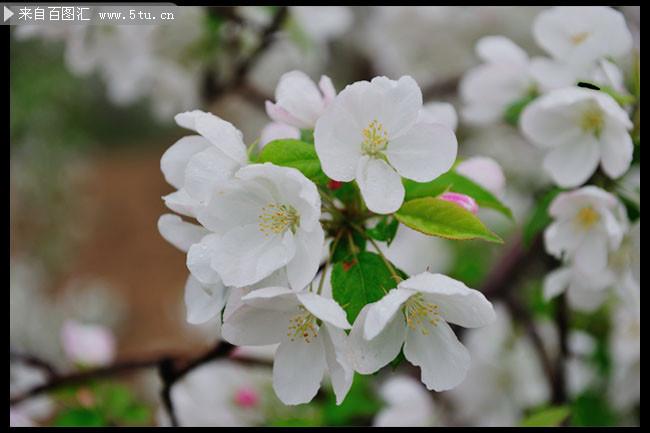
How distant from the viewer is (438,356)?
78 centimetres

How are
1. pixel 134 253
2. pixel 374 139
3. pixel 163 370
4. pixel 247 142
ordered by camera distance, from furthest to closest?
pixel 134 253 < pixel 247 142 < pixel 163 370 < pixel 374 139

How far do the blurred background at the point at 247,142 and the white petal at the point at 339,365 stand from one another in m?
0.38

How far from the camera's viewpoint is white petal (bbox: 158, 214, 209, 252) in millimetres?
857

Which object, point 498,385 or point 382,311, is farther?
point 498,385

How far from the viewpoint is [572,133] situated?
1.07 meters

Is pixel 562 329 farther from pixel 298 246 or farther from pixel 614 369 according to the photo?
pixel 298 246

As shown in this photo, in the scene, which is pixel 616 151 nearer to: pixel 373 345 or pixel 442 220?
pixel 442 220

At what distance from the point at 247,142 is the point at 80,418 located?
2.02 m

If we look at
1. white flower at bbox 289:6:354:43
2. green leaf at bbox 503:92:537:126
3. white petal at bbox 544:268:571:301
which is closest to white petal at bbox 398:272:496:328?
white petal at bbox 544:268:571:301

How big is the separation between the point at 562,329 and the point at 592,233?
21.7 inches

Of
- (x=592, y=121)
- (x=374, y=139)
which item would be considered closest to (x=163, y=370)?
(x=374, y=139)

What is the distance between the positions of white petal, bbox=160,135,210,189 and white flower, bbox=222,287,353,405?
0.19 meters

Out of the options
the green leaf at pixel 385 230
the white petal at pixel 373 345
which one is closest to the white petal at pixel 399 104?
the green leaf at pixel 385 230
